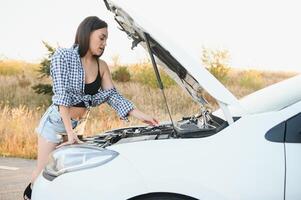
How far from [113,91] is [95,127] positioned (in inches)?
291

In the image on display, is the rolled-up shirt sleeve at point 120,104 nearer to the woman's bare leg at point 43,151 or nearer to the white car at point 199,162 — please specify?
the woman's bare leg at point 43,151

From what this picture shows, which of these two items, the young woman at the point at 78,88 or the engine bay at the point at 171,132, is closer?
the engine bay at the point at 171,132

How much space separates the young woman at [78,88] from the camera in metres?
4.50

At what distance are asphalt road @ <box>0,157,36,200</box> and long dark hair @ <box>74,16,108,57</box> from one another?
243 centimetres

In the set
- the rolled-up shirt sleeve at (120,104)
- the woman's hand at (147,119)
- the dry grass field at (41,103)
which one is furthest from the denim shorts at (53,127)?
the dry grass field at (41,103)

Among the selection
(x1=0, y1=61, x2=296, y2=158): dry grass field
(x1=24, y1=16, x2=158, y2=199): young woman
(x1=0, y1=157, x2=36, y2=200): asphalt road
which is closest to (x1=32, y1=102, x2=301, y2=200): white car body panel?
(x1=24, y1=16, x2=158, y2=199): young woman

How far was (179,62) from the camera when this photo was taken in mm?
3547

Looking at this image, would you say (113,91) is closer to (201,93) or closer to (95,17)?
(95,17)

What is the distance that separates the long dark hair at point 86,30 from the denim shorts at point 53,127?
48cm

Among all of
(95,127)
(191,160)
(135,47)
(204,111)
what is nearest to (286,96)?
(204,111)

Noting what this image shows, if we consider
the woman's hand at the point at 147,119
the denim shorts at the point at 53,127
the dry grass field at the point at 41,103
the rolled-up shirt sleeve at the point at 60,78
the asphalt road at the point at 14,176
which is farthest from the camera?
the dry grass field at the point at 41,103

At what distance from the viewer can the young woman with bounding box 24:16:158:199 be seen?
14.8 feet

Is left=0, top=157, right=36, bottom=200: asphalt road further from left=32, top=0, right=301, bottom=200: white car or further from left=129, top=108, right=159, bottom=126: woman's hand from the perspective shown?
left=32, top=0, right=301, bottom=200: white car

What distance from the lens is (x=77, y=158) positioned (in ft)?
11.8
